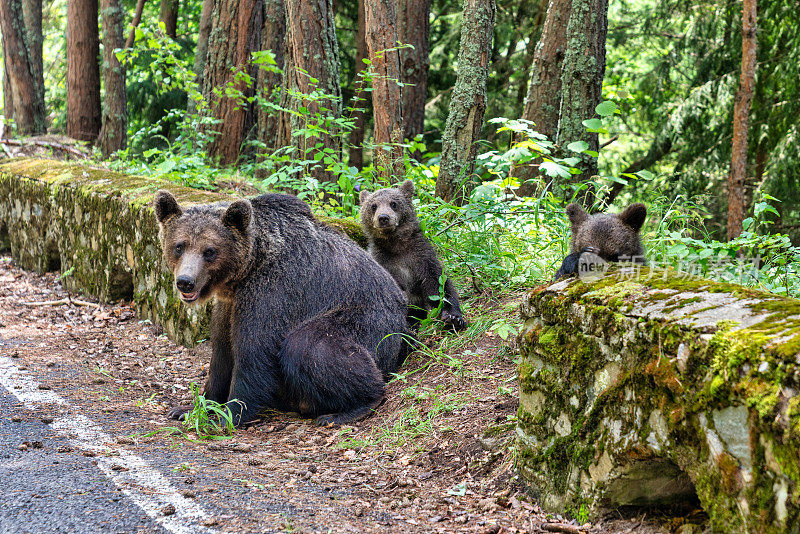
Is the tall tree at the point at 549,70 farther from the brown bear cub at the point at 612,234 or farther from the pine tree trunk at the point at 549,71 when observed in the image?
the brown bear cub at the point at 612,234

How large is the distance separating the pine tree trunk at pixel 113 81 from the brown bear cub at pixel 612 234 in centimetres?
1155

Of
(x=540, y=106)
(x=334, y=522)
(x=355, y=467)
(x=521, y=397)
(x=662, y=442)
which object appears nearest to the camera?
(x=662, y=442)

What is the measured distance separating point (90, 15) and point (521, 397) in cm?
1450

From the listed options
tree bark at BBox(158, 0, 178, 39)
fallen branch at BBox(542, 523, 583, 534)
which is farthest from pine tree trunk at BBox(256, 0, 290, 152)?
fallen branch at BBox(542, 523, 583, 534)

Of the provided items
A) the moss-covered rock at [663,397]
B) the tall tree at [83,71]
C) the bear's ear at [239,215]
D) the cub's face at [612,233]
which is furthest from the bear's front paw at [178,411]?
the tall tree at [83,71]

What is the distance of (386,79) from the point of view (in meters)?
8.57

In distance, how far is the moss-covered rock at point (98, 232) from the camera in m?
7.09

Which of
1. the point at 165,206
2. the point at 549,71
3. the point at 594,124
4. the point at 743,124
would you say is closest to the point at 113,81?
the point at 549,71

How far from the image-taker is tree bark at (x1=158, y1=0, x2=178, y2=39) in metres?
15.8

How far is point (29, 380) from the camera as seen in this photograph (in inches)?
224

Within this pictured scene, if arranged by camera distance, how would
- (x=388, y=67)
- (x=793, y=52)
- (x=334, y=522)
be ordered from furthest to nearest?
1. (x=793, y=52)
2. (x=388, y=67)
3. (x=334, y=522)

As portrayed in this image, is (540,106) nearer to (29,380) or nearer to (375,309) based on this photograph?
(375,309)

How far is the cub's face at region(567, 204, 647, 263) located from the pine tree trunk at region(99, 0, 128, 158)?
37.9 feet

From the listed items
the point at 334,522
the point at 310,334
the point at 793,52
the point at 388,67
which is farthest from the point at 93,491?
the point at 793,52
